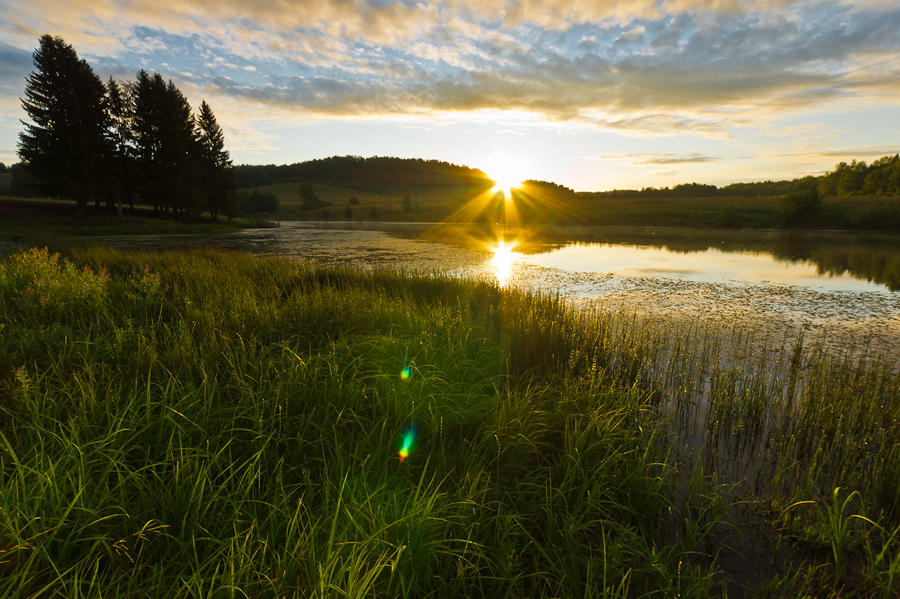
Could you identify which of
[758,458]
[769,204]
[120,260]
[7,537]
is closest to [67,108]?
[120,260]

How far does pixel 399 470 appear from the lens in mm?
3396

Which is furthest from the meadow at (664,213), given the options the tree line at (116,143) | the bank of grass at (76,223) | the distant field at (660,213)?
the bank of grass at (76,223)

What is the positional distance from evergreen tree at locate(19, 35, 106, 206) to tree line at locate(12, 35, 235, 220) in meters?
0.08

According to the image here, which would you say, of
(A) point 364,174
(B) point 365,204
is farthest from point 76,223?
(A) point 364,174

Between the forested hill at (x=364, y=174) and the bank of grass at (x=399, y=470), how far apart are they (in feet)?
523

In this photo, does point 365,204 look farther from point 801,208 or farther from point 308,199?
point 801,208

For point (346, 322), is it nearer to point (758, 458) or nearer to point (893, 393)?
point (758, 458)

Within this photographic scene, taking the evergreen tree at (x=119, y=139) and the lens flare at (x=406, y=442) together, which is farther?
the evergreen tree at (x=119, y=139)

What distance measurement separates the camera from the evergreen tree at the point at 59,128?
39.0 metres

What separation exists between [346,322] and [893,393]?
824 cm

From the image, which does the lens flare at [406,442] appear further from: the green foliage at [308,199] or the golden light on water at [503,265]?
the green foliage at [308,199]

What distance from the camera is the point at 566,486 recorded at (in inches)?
139

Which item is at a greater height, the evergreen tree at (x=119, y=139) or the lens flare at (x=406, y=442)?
the evergreen tree at (x=119, y=139)

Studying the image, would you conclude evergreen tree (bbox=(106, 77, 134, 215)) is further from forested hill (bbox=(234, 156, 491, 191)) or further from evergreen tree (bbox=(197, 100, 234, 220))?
forested hill (bbox=(234, 156, 491, 191))
